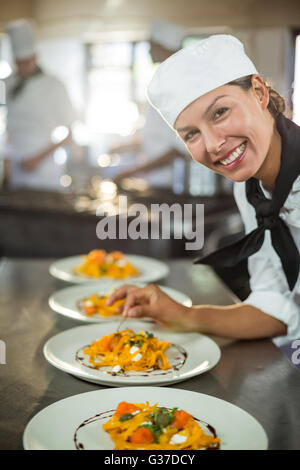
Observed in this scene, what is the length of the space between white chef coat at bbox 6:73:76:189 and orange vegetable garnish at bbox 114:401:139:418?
388 centimetres

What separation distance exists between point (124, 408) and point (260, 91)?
0.87 meters

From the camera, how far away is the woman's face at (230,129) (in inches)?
50.6

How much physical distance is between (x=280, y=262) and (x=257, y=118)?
0.50 metres

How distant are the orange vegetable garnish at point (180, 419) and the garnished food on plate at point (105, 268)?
1.20 metres

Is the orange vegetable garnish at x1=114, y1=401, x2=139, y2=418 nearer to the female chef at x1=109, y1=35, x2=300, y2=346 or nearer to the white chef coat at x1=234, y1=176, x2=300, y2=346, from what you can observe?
the female chef at x1=109, y1=35, x2=300, y2=346

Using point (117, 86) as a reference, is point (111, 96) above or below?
below

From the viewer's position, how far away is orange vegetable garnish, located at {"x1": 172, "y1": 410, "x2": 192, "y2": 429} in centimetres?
90

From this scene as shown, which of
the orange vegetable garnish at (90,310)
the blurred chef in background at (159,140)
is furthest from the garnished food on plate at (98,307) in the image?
the blurred chef in background at (159,140)

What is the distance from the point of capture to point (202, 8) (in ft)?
24.9

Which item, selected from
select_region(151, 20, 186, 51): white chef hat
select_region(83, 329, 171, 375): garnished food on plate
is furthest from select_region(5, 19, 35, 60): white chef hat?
select_region(83, 329, 171, 375): garnished food on plate

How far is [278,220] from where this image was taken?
4.96 feet

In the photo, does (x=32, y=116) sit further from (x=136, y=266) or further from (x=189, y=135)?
(x=189, y=135)

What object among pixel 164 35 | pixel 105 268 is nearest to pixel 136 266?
pixel 105 268
